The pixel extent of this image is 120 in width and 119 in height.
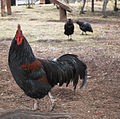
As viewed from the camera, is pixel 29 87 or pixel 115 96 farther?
pixel 115 96

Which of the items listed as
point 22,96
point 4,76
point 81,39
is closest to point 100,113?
point 22,96

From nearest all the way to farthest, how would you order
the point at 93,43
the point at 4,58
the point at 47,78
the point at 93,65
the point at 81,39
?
the point at 47,78, the point at 93,65, the point at 4,58, the point at 93,43, the point at 81,39

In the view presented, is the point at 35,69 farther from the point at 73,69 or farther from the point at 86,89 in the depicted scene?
the point at 86,89

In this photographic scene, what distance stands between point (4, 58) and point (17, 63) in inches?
180

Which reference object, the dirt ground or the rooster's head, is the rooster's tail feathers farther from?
the rooster's head

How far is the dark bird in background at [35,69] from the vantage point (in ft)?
13.3

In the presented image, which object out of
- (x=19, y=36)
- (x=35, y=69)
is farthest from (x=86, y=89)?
(x=19, y=36)

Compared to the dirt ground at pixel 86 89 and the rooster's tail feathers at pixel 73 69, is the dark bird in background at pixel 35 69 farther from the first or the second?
the dirt ground at pixel 86 89

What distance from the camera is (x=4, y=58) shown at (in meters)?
8.46

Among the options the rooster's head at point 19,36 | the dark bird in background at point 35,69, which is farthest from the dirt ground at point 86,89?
the rooster's head at point 19,36

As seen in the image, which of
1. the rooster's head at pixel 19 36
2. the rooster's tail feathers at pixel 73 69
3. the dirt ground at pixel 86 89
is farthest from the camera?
the dirt ground at pixel 86 89

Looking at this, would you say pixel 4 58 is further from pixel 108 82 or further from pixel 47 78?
pixel 47 78

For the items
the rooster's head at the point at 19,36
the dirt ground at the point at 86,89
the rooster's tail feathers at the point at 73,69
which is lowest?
the dirt ground at the point at 86,89

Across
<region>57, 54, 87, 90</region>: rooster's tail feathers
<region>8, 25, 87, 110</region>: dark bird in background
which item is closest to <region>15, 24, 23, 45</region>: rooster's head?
<region>8, 25, 87, 110</region>: dark bird in background
